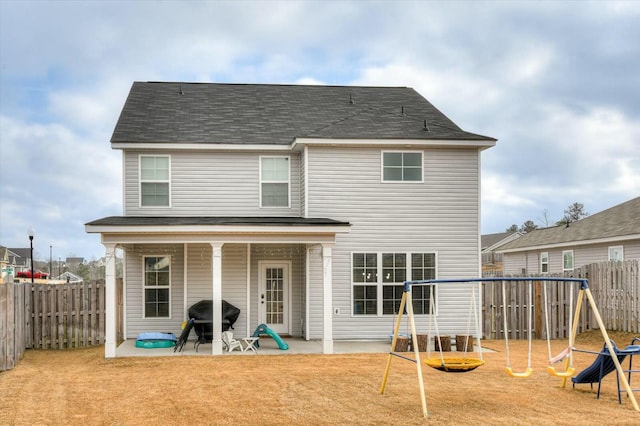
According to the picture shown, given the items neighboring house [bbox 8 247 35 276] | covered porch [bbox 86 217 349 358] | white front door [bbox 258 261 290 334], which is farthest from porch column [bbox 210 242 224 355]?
neighboring house [bbox 8 247 35 276]

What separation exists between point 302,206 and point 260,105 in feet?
13.7

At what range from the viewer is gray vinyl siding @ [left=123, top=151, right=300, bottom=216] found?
1923cm

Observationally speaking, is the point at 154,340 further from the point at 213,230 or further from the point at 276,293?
the point at 276,293

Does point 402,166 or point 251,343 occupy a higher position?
point 402,166

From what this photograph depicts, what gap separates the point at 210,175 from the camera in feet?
64.0

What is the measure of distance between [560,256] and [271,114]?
18.2 m

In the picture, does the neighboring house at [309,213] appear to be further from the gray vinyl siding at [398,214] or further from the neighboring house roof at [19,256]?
the neighboring house roof at [19,256]

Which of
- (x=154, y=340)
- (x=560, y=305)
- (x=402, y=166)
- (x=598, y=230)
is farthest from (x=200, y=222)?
(x=598, y=230)

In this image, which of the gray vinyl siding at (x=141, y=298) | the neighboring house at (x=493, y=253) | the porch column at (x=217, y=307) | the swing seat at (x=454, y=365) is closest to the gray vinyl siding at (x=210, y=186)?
the gray vinyl siding at (x=141, y=298)

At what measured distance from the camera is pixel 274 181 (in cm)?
1969

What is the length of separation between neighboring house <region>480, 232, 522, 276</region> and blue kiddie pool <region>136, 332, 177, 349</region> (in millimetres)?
26764

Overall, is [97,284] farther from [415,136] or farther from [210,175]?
[415,136]

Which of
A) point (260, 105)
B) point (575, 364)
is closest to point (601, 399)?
point (575, 364)

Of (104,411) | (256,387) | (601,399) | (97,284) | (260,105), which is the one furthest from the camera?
(260,105)
